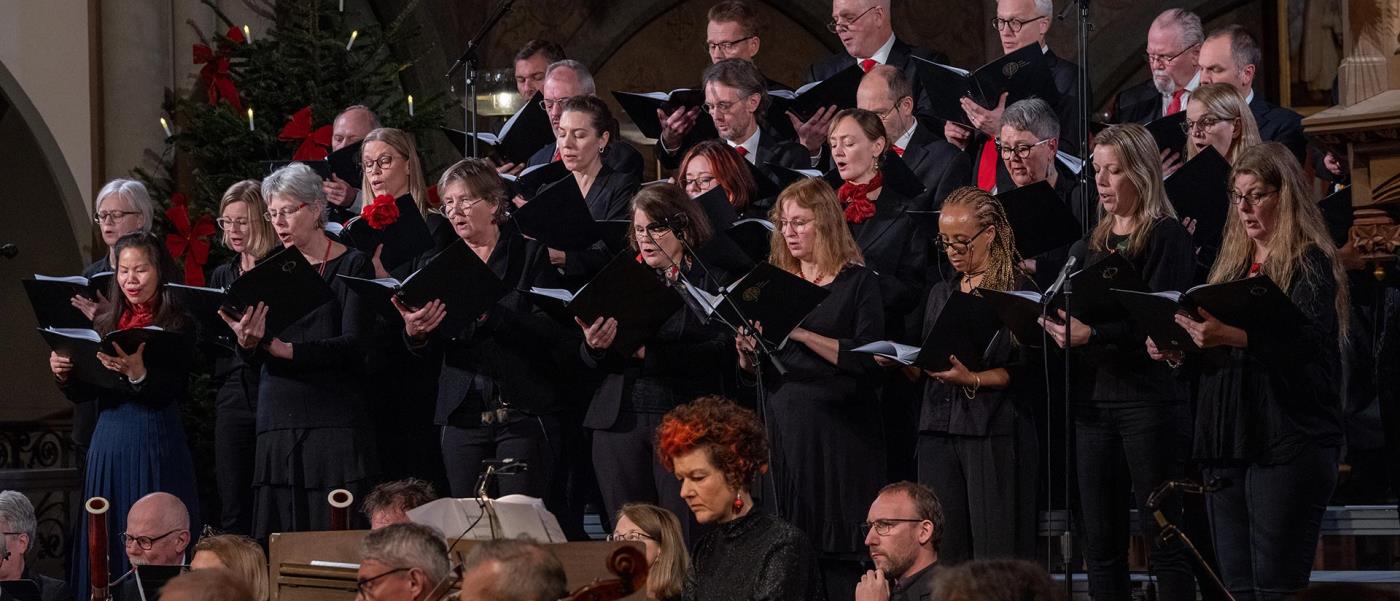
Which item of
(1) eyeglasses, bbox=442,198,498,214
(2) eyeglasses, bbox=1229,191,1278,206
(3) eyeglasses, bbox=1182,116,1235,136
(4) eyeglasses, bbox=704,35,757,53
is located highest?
(4) eyeglasses, bbox=704,35,757,53

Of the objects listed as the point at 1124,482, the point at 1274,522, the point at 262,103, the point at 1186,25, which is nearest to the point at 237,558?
the point at 1124,482

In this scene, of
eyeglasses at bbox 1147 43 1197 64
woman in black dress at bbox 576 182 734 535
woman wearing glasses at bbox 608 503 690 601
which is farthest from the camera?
eyeglasses at bbox 1147 43 1197 64

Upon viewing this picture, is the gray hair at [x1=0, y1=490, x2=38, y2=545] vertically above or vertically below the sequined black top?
above

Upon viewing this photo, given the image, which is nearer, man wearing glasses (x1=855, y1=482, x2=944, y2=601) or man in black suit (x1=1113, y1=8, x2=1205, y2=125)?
man wearing glasses (x1=855, y1=482, x2=944, y2=601)

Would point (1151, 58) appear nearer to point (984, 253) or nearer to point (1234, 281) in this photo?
point (984, 253)

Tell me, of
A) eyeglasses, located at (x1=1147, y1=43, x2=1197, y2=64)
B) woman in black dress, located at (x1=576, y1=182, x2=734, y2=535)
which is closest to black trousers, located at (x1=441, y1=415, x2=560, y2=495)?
woman in black dress, located at (x1=576, y1=182, x2=734, y2=535)

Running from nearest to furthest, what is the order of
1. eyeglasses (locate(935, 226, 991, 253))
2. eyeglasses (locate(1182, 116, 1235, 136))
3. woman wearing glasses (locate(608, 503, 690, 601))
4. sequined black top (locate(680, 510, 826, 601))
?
sequined black top (locate(680, 510, 826, 601)) < woman wearing glasses (locate(608, 503, 690, 601)) < eyeglasses (locate(935, 226, 991, 253)) < eyeglasses (locate(1182, 116, 1235, 136))

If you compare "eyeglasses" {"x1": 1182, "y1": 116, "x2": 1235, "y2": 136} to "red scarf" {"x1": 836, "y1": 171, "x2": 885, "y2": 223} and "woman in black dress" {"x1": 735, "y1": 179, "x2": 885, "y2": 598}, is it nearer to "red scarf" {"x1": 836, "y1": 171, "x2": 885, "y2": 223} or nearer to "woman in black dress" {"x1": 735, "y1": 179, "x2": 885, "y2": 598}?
"red scarf" {"x1": 836, "y1": 171, "x2": 885, "y2": 223}

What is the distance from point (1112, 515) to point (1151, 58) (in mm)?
2044

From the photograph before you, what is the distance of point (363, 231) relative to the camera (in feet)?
20.0

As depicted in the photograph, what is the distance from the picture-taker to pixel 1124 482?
5.14 m

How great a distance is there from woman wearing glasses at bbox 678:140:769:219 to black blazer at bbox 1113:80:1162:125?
1.48m

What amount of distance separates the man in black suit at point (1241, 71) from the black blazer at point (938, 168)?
2.82ft

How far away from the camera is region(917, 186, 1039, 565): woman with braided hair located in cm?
511
